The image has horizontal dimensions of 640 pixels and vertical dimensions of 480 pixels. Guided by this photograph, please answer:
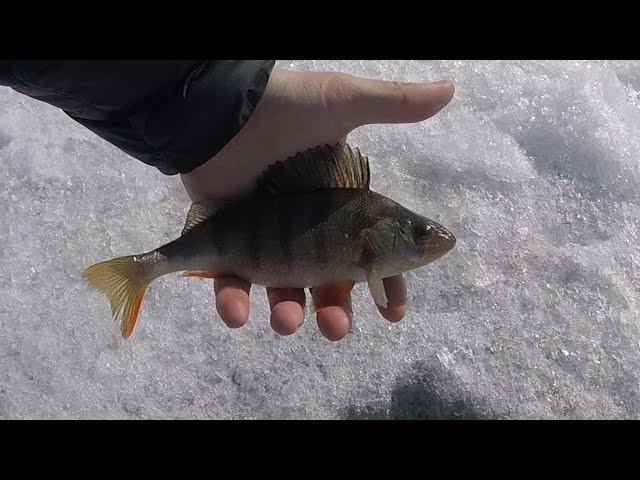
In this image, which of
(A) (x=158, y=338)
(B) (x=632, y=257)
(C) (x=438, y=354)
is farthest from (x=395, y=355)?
(B) (x=632, y=257)

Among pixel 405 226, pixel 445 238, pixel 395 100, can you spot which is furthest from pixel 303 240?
pixel 395 100

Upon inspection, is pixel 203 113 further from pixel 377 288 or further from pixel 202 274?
pixel 377 288

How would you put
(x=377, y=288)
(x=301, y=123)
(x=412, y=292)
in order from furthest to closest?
(x=412, y=292)
(x=301, y=123)
(x=377, y=288)

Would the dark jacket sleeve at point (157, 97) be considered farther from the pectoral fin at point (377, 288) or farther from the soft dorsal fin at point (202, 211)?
the pectoral fin at point (377, 288)

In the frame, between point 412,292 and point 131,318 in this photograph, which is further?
point 412,292

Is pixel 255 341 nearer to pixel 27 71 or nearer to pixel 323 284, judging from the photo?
pixel 323 284

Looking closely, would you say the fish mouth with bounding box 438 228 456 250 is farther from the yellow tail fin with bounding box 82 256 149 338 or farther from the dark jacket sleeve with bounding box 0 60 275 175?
the yellow tail fin with bounding box 82 256 149 338
